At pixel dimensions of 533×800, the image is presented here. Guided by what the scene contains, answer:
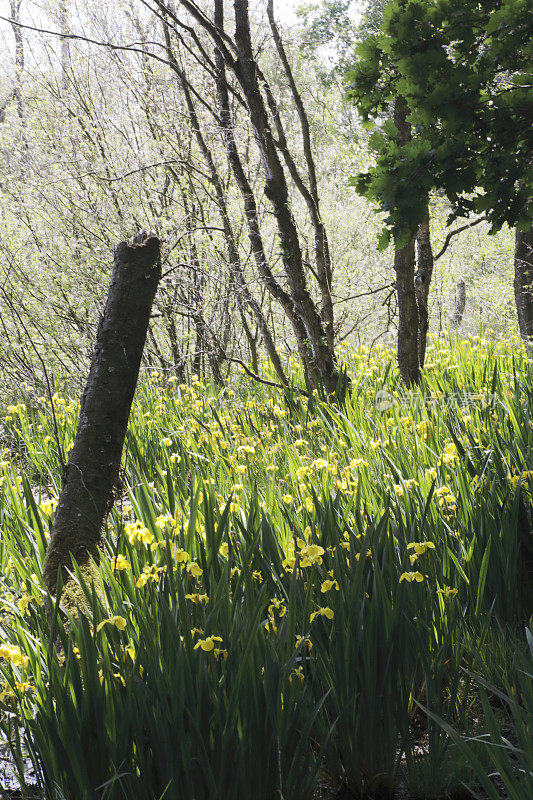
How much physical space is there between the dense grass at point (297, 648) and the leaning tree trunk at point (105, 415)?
0.59ft

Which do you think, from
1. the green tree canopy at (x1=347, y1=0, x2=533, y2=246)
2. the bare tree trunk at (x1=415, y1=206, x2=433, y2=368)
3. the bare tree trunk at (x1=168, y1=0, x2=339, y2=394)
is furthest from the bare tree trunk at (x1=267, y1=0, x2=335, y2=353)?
the green tree canopy at (x1=347, y1=0, x2=533, y2=246)

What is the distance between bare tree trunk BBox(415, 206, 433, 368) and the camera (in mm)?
6043

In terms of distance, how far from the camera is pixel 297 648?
1653 mm

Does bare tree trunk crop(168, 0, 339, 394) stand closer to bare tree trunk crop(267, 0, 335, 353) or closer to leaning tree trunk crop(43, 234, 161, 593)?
bare tree trunk crop(267, 0, 335, 353)

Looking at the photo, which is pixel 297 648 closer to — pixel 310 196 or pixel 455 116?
pixel 455 116

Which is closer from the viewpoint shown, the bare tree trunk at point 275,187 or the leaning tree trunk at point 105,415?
the leaning tree trunk at point 105,415

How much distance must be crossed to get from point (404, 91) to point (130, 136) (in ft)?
21.1

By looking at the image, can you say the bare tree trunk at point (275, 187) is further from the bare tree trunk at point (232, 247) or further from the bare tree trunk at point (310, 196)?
the bare tree trunk at point (232, 247)

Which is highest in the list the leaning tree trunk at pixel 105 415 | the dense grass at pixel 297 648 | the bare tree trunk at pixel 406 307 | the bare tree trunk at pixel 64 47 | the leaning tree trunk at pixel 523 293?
the bare tree trunk at pixel 64 47

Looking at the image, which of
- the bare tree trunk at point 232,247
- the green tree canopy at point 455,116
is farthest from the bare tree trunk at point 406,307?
the green tree canopy at point 455,116

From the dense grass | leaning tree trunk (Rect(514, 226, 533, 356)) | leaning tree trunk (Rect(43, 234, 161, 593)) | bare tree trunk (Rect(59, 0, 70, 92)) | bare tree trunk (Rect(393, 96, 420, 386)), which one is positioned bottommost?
the dense grass

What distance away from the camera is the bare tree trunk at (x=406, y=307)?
18.3ft

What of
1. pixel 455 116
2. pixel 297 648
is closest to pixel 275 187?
pixel 455 116

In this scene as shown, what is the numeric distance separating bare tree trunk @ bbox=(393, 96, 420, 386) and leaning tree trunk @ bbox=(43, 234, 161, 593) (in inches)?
123
